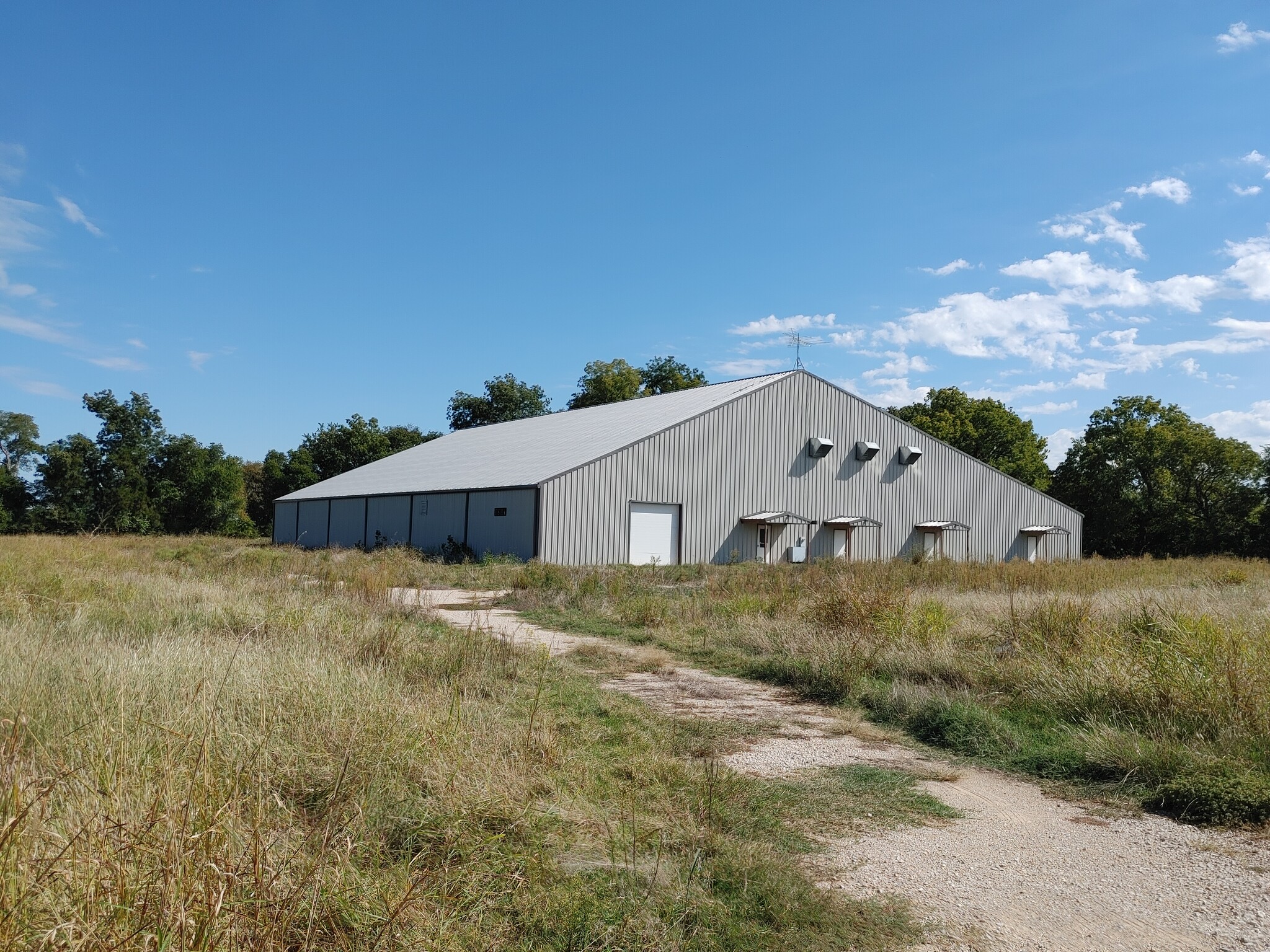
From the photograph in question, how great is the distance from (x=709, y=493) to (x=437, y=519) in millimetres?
10104

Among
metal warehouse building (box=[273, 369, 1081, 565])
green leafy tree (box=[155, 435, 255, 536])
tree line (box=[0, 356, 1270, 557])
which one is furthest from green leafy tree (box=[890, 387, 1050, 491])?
green leafy tree (box=[155, 435, 255, 536])

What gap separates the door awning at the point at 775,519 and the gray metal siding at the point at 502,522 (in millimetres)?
9092

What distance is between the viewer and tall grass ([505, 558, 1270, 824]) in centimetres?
618

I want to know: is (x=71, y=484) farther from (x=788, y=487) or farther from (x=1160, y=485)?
(x=1160, y=485)

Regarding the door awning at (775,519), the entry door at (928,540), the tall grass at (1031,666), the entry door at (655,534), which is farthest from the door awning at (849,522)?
the tall grass at (1031,666)

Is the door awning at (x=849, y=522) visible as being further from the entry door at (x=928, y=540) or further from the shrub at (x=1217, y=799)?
the shrub at (x=1217, y=799)

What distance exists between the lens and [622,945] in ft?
11.3

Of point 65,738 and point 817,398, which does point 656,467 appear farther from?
point 65,738

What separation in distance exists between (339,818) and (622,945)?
5.14 feet

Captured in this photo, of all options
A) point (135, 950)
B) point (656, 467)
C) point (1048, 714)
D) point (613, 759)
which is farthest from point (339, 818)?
point (656, 467)

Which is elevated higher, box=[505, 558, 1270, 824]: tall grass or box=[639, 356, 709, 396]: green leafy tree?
box=[639, 356, 709, 396]: green leafy tree

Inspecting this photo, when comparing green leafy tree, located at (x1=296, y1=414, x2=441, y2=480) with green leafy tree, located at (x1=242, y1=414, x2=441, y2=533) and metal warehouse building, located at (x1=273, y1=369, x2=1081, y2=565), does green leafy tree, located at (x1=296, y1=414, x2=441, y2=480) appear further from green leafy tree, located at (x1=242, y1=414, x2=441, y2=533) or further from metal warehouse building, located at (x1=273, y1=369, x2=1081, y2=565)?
metal warehouse building, located at (x1=273, y1=369, x2=1081, y2=565)

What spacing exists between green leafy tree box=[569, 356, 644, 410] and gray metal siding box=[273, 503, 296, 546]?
2402 centimetres

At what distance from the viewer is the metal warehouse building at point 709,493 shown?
96.4 feet
